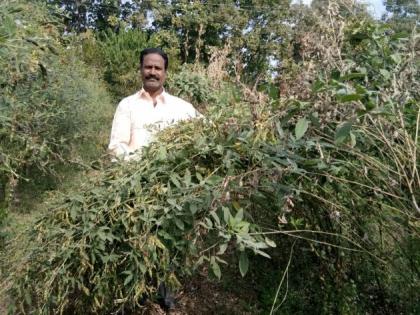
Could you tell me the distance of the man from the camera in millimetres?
3357

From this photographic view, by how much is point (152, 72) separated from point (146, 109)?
246 mm

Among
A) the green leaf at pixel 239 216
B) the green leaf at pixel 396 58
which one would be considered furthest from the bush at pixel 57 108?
the green leaf at pixel 396 58

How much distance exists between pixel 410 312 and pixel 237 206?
1053 millimetres

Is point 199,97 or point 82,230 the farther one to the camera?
point 199,97

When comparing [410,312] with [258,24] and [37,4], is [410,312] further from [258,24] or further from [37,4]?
[258,24]

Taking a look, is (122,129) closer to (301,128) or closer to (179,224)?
(179,224)

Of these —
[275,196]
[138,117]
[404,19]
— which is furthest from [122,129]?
[404,19]

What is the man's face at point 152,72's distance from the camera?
351cm

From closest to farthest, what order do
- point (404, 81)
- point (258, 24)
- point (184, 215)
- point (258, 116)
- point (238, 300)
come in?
point (404, 81) → point (258, 116) → point (184, 215) → point (238, 300) → point (258, 24)

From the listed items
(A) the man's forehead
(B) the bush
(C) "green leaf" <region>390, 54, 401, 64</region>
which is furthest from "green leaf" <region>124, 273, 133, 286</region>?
(B) the bush

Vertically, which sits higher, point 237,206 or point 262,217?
point 237,206

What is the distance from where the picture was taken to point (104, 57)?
1573 centimetres

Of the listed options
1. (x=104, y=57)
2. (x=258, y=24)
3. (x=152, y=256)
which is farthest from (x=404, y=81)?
(x=258, y=24)

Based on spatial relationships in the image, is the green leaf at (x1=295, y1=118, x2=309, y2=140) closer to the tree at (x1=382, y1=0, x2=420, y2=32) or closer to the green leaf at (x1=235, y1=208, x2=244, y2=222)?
the green leaf at (x1=235, y1=208, x2=244, y2=222)
